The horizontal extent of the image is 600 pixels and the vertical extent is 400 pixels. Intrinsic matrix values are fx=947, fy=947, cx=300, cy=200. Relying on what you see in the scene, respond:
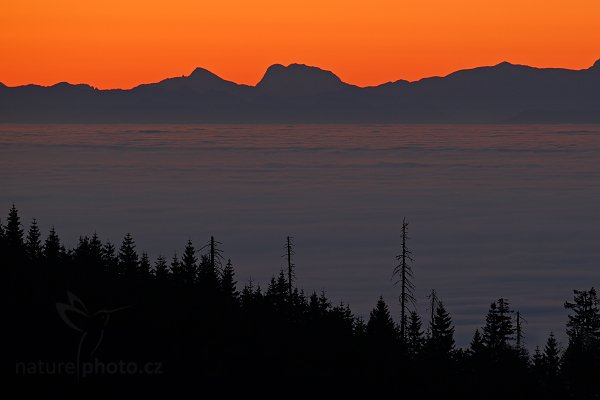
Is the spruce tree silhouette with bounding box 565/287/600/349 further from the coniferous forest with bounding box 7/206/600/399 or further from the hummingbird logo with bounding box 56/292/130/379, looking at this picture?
the hummingbird logo with bounding box 56/292/130/379

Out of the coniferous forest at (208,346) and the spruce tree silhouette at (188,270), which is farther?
the spruce tree silhouette at (188,270)

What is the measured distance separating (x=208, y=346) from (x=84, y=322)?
15.2 ft

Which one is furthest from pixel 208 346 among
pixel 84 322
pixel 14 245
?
pixel 14 245

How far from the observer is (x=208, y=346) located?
3180 centimetres

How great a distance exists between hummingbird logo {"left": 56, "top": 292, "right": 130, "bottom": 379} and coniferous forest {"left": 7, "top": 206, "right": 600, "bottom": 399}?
0.05 meters

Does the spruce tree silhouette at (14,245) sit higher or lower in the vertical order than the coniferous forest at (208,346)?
higher

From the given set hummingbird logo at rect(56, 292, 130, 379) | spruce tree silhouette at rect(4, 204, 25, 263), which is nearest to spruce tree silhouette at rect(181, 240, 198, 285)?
spruce tree silhouette at rect(4, 204, 25, 263)

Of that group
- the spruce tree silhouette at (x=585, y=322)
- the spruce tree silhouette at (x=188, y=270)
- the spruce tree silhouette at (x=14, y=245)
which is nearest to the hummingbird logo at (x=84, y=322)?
the spruce tree silhouette at (x=14, y=245)

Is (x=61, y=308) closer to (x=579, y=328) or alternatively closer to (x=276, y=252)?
(x=579, y=328)

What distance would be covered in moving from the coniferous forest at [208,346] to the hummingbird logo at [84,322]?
51 millimetres

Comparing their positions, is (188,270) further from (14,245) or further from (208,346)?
(208,346)

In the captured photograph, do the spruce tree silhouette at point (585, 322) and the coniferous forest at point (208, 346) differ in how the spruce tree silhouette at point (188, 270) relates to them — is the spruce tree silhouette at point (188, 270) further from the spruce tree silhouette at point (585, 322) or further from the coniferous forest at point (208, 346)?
the spruce tree silhouette at point (585, 322)

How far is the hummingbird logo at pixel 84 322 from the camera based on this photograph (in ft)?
90.3

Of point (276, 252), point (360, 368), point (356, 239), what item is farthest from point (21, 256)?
point (356, 239)
